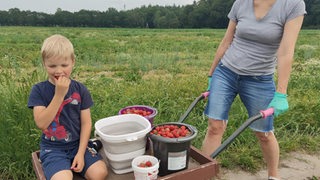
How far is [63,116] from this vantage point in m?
2.18

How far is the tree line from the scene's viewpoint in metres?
66.6

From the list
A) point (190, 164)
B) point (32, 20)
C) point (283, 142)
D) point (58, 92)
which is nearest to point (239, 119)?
point (283, 142)

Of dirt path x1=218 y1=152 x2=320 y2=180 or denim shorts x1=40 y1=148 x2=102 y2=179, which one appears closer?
denim shorts x1=40 y1=148 x2=102 y2=179

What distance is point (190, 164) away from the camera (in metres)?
2.14

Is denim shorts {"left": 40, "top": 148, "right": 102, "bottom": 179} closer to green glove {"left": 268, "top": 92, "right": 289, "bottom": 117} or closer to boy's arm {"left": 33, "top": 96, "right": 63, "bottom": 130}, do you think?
boy's arm {"left": 33, "top": 96, "right": 63, "bottom": 130}

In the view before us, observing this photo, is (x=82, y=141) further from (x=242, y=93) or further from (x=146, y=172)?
(x=242, y=93)

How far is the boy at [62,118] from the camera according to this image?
1.96 meters

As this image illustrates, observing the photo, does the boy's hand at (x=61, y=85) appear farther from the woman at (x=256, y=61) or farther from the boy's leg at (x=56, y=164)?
the woman at (x=256, y=61)

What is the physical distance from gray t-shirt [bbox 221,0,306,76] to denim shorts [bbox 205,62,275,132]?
0.06 meters

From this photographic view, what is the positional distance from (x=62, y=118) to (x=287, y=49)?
1.67 meters

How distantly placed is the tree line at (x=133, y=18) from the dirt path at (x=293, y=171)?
6358 centimetres

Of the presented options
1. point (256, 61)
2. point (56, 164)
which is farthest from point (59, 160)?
point (256, 61)

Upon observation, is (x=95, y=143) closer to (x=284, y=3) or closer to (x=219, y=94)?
(x=219, y=94)

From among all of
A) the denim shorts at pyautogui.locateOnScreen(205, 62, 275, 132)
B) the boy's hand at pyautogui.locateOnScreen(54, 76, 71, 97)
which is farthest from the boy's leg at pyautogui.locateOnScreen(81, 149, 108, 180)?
the denim shorts at pyautogui.locateOnScreen(205, 62, 275, 132)
